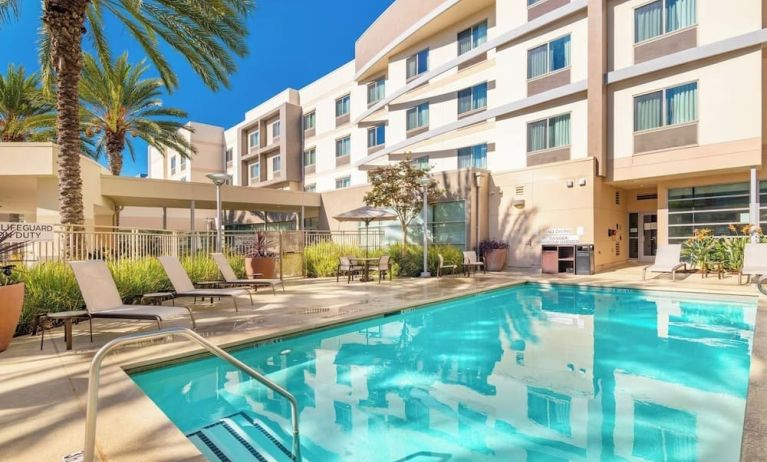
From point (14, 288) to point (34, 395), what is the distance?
7.41 feet

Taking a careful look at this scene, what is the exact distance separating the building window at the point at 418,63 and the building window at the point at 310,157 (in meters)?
10.8

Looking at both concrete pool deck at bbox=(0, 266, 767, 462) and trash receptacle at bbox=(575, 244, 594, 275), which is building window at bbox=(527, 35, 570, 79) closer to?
trash receptacle at bbox=(575, 244, 594, 275)

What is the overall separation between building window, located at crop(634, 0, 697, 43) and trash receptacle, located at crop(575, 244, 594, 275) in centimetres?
783

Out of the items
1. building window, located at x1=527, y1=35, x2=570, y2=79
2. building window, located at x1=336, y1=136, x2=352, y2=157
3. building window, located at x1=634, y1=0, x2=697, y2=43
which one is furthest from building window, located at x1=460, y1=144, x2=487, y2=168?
building window, located at x1=336, y1=136, x2=352, y2=157

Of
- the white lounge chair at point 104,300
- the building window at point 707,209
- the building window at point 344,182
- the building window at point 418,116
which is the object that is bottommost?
the white lounge chair at point 104,300

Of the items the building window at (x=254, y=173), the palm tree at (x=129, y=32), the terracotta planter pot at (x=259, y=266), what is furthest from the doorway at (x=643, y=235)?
the building window at (x=254, y=173)

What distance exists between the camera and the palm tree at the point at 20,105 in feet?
58.3

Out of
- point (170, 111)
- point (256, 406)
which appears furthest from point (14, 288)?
point (170, 111)

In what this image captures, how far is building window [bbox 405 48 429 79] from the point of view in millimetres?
23533

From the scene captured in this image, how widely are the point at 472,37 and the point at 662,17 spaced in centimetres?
893

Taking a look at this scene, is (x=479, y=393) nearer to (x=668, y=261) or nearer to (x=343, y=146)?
(x=668, y=261)

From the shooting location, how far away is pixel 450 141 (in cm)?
2225

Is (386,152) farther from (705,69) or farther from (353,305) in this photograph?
(353,305)

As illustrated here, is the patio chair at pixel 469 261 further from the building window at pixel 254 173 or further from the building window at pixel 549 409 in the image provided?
the building window at pixel 254 173
